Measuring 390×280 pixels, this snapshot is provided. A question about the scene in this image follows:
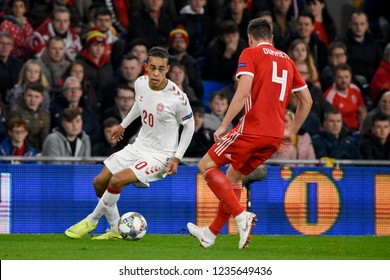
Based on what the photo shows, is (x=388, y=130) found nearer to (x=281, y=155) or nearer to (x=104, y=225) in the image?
(x=281, y=155)

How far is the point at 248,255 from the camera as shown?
11.4m

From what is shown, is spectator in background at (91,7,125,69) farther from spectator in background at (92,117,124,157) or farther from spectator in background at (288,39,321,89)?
spectator in background at (288,39,321,89)

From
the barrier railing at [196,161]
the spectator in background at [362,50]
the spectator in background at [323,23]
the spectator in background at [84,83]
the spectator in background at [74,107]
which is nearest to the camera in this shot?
the barrier railing at [196,161]

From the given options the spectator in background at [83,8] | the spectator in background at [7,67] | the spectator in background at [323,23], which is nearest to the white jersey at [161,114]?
the spectator in background at [7,67]

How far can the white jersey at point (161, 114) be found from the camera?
516 inches

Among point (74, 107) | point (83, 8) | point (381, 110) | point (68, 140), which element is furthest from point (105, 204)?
point (83, 8)

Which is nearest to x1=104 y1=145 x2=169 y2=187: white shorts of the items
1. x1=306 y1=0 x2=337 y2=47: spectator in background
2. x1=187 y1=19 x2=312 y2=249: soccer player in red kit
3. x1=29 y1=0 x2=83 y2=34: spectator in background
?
x1=187 y1=19 x2=312 y2=249: soccer player in red kit

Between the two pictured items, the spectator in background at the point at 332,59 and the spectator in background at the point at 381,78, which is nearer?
the spectator in background at the point at 332,59

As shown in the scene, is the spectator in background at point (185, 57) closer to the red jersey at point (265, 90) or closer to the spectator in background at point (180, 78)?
the spectator in background at point (180, 78)

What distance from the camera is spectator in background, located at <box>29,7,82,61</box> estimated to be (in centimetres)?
1834

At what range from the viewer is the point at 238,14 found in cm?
1983

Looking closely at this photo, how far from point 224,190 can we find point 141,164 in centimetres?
167

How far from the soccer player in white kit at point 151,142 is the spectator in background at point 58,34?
5374 mm

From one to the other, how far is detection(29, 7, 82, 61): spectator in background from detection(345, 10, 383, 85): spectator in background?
16.3ft
